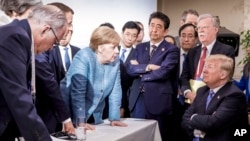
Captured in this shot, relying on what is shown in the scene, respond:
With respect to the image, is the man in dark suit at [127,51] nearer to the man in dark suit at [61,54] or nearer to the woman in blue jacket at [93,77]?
the man in dark suit at [61,54]

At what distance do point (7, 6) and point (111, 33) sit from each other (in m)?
0.72

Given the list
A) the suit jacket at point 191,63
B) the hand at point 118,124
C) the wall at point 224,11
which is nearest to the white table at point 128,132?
the hand at point 118,124

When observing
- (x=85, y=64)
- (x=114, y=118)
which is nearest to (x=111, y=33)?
(x=85, y=64)

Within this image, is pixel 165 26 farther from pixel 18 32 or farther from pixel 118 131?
pixel 18 32

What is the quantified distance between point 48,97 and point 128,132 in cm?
50

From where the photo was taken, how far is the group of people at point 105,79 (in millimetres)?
1239

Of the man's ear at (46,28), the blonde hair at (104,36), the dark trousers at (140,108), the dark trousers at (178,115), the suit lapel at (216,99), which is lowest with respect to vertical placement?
the dark trousers at (178,115)

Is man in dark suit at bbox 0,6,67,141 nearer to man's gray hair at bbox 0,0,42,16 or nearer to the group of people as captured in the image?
the group of people

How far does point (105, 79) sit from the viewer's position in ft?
7.53

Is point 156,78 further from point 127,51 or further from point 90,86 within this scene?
point 90,86

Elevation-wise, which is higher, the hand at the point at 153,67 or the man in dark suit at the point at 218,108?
the hand at the point at 153,67

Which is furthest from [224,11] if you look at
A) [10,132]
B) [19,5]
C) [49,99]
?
[10,132]

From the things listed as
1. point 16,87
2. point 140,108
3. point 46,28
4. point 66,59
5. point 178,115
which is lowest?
point 178,115

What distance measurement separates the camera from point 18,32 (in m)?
1.24
